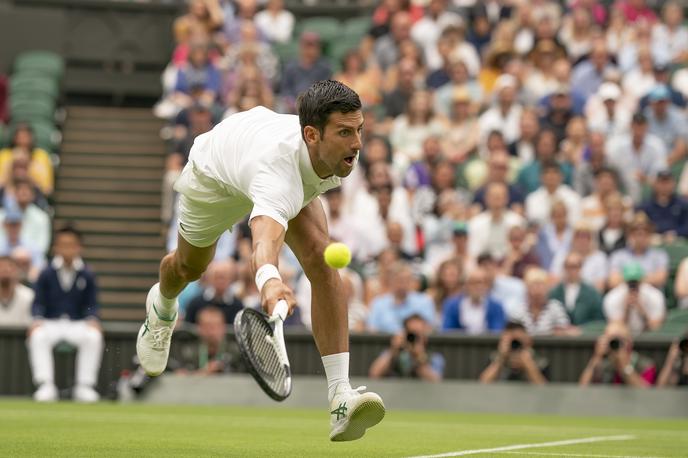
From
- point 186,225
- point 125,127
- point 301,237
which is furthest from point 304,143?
point 125,127

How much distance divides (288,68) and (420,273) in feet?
15.1

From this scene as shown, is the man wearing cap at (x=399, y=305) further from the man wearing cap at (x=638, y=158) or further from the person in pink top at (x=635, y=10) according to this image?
the person in pink top at (x=635, y=10)

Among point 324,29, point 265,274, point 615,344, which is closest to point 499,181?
point 615,344

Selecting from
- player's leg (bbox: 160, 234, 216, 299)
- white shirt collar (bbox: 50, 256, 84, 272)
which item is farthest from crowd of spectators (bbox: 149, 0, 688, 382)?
player's leg (bbox: 160, 234, 216, 299)

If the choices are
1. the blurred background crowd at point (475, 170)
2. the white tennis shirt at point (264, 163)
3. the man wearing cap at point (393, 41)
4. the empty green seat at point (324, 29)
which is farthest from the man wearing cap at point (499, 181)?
the white tennis shirt at point (264, 163)

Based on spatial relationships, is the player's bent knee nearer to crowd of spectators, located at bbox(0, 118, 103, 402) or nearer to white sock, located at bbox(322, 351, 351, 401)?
white sock, located at bbox(322, 351, 351, 401)

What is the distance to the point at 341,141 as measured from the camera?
23.0 feet

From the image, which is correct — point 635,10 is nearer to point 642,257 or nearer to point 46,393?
point 642,257

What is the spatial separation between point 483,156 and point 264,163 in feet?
33.8

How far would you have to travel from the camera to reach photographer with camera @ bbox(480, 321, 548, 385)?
13.4 meters

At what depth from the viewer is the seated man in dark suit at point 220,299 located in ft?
47.0

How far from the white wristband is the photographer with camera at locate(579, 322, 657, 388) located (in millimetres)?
7192

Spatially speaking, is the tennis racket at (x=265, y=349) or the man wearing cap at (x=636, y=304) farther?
the man wearing cap at (x=636, y=304)

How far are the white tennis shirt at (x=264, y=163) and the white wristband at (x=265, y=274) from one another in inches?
13.8
